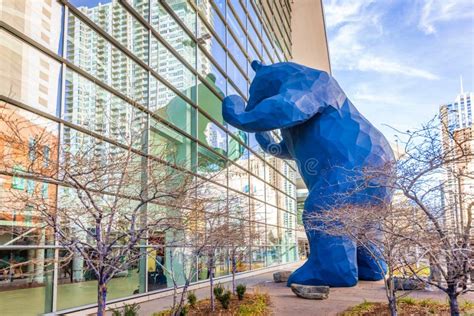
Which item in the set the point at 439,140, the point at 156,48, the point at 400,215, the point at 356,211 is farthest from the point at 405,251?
the point at 156,48

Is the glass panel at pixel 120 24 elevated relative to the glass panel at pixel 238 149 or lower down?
elevated

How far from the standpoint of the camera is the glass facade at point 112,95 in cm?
730

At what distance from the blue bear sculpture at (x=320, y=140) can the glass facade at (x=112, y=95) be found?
5.89 feet

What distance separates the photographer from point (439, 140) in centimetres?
537

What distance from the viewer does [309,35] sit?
32.8m

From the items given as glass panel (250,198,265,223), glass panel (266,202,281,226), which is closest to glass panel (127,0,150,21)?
glass panel (250,198,265,223)

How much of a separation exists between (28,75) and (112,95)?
2.59 m

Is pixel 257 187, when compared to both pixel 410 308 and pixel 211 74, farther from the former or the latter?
pixel 410 308

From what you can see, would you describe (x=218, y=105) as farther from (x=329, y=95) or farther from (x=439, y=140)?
(x=439, y=140)

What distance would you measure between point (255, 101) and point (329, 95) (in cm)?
206

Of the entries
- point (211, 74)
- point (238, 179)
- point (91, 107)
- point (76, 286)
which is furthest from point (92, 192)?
point (238, 179)

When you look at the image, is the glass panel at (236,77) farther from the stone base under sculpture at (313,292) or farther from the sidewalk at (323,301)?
the stone base under sculpture at (313,292)

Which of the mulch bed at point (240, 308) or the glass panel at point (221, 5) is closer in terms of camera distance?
the mulch bed at point (240, 308)

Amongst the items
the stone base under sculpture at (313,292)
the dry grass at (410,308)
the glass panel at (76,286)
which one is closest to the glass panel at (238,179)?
the stone base under sculpture at (313,292)
